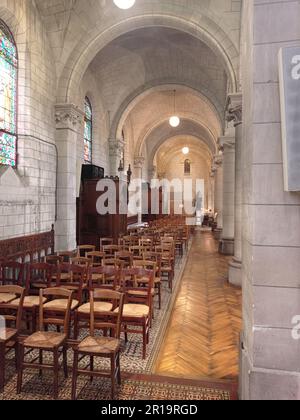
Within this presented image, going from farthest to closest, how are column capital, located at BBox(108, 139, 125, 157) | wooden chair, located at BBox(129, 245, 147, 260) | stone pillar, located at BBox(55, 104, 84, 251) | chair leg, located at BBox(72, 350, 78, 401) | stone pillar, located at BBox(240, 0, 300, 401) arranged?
column capital, located at BBox(108, 139, 125, 157), stone pillar, located at BBox(55, 104, 84, 251), wooden chair, located at BBox(129, 245, 147, 260), chair leg, located at BBox(72, 350, 78, 401), stone pillar, located at BBox(240, 0, 300, 401)

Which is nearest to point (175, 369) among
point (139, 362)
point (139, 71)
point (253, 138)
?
point (139, 362)

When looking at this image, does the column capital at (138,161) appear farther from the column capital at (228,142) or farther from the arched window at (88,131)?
the column capital at (228,142)

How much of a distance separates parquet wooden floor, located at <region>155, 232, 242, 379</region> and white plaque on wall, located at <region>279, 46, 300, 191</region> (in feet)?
8.17

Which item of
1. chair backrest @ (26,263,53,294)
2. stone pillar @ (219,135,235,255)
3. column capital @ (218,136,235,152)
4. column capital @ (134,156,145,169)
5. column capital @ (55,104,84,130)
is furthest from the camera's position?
column capital @ (134,156,145,169)

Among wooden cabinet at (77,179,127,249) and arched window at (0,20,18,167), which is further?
wooden cabinet at (77,179,127,249)

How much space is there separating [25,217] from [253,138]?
20.3 ft

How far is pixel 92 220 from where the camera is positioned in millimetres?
10547

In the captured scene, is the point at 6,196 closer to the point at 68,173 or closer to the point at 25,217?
the point at 25,217

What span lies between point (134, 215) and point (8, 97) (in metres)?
12.4

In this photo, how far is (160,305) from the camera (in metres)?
5.97

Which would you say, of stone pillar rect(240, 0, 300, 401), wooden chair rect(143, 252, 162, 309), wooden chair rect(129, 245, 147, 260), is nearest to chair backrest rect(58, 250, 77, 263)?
wooden chair rect(129, 245, 147, 260)

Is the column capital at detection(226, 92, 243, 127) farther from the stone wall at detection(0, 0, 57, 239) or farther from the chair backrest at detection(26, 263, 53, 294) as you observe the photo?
the chair backrest at detection(26, 263, 53, 294)

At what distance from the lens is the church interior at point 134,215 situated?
8.22ft

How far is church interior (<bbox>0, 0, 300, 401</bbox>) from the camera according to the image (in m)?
2.51
